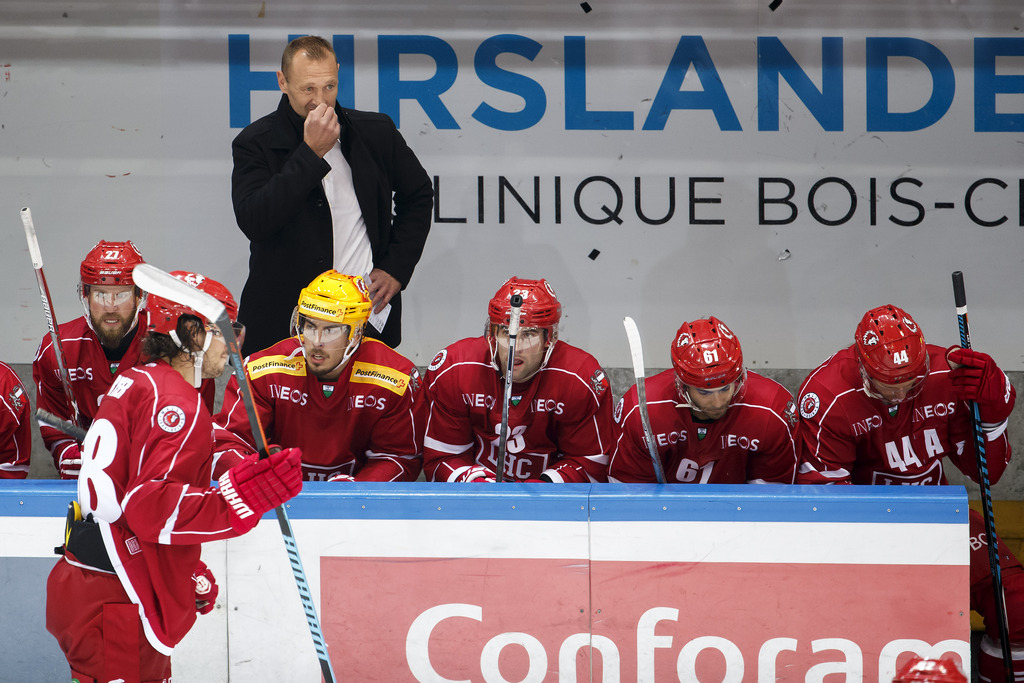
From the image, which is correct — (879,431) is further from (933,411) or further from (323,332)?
(323,332)

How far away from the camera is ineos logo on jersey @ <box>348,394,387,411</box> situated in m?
3.76

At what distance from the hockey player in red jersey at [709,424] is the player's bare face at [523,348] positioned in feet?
1.13

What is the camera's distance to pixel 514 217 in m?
5.15

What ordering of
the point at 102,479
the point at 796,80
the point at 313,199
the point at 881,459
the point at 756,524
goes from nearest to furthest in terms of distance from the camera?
the point at 102,479 → the point at 756,524 → the point at 881,459 → the point at 313,199 → the point at 796,80

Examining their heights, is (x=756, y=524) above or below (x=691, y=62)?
below

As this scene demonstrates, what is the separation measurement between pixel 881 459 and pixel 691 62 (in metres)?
2.18

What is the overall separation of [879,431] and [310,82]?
Result: 2453 millimetres

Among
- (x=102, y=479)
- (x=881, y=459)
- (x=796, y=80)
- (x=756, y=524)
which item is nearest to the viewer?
(x=102, y=479)

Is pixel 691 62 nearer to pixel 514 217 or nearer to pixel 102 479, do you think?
pixel 514 217

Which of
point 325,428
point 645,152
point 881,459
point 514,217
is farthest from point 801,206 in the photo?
point 325,428

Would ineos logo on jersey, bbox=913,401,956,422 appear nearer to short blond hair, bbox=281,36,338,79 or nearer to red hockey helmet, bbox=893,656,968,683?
red hockey helmet, bbox=893,656,968,683

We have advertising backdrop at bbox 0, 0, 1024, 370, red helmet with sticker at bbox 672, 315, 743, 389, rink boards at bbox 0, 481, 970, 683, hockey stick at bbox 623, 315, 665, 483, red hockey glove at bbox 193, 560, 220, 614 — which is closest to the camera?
red hockey glove at bbox 193, 560, 220, 614

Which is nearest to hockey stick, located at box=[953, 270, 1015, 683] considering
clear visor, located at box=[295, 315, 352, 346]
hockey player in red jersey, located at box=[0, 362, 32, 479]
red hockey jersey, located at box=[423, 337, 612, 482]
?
red hockey jersey, located at box=[423, 337, 612, 482]

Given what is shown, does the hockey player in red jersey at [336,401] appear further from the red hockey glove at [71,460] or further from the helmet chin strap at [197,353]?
the helmet chin strap at [197,353]
